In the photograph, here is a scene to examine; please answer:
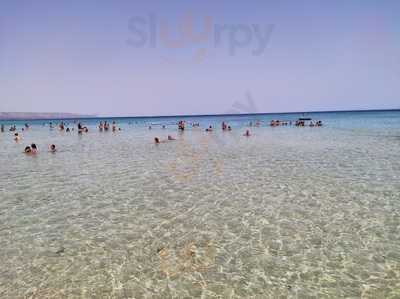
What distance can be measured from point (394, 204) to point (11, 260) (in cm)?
1161

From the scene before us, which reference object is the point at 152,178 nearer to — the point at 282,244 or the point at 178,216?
the point at 178,216

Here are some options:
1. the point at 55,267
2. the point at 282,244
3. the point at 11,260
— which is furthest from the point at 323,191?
the point at 11,260

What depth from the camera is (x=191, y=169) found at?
58.1ft

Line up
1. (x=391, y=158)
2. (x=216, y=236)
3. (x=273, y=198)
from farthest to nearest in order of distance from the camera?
(x=391, y=158)
(x=273, y=198)
(x=216, y=236)

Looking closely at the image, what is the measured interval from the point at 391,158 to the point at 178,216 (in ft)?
55.2

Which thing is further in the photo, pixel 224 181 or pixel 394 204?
pixel 224 181

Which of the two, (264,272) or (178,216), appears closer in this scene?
(264,272)

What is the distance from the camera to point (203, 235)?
8.16 meters

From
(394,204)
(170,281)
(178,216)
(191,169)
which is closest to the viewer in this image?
(170,281)

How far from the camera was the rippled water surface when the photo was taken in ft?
19.3

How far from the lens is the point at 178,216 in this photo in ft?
31.5

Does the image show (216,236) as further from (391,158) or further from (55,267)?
(391,158)

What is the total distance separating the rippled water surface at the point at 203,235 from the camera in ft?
19.3

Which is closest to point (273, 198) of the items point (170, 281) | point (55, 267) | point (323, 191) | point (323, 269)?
point (323, 191)
